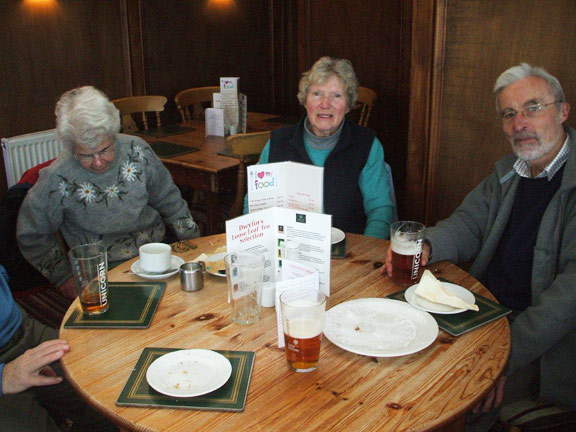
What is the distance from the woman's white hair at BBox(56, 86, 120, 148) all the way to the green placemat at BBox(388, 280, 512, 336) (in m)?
1.25

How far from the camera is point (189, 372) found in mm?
1216

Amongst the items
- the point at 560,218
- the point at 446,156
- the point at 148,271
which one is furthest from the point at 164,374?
the point at 446,156

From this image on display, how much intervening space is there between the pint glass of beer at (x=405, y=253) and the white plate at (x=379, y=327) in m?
0.17

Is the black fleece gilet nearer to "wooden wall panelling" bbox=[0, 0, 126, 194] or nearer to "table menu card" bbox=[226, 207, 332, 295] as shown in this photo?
"table menu card" bbox=[226, 207, 332, 295]

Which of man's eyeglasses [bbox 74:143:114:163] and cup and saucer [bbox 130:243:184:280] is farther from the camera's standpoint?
man's eyeglasses [bbox 74:143:114:163]

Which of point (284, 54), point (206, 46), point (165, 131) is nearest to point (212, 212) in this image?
point (165, 131)

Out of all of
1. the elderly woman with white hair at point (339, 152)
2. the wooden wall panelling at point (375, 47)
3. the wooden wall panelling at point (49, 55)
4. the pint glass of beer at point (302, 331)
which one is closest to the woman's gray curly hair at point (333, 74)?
the elderly woman with white hair at point (339, 152)

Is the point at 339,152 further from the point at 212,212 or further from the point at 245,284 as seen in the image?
the point at 245,284

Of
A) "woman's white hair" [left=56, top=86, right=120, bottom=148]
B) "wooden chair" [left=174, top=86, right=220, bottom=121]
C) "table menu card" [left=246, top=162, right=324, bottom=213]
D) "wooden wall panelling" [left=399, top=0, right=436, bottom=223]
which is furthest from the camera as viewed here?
"wooden chair" [left=174, top=86, right=220, bottom=121]

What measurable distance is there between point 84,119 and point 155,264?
2.21 ft

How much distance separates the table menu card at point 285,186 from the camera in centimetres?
160

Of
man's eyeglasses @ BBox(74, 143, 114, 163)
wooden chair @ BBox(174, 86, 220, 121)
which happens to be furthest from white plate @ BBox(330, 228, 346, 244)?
wooden chair @ BBox(174, 86, 220, 121)

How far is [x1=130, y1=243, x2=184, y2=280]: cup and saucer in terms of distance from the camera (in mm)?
1704

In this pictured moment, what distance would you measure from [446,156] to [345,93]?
0.61 metres
